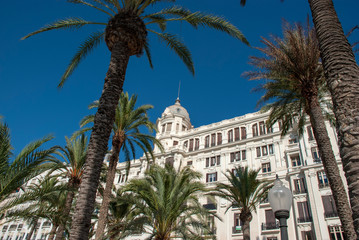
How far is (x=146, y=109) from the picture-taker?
813 inches

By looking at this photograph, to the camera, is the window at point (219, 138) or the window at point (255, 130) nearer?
the window at point (255, 130)

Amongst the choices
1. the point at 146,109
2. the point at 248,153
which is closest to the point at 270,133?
the point at 248,153

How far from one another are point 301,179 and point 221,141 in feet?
43.8

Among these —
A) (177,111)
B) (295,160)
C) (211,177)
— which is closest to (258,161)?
(295,160)

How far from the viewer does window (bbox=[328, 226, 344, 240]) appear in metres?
24.5

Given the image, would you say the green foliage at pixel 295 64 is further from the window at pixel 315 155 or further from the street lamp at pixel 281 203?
the window at pixel 315 155

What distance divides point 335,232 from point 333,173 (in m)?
16.0

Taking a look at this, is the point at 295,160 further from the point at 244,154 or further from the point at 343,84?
the point at 343,84

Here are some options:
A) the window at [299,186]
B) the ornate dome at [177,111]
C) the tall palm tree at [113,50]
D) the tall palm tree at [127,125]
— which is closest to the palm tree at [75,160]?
the tall palm tree at [127,125]

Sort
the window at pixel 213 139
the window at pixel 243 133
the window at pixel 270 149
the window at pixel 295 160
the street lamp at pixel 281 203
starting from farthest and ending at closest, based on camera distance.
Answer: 1. the window at pixel 213 139
2. the window at pixel 243 133
3. the window at pixel 270 149
4. the window at pixel 295 160
5. the street lamp at pixel 281 203

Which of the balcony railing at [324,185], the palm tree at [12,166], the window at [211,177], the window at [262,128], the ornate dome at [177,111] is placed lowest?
the palm tree at [12,166]

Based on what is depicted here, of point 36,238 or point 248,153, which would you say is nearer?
point 248,153

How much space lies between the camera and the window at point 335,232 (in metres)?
24.5

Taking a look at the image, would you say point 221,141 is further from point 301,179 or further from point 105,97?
point 105,97
